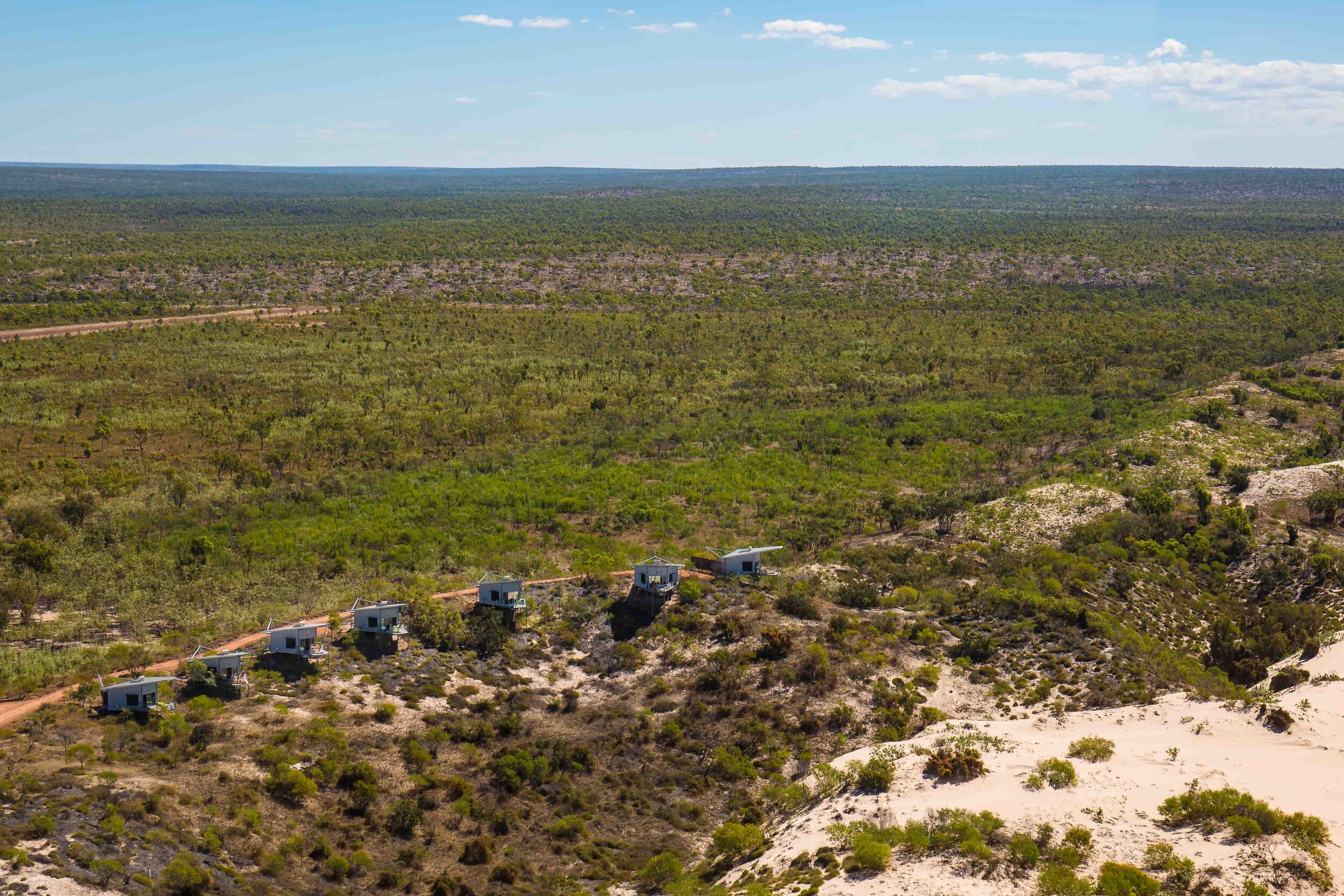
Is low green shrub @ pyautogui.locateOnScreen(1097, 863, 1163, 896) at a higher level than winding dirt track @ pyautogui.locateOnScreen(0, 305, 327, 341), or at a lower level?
lower

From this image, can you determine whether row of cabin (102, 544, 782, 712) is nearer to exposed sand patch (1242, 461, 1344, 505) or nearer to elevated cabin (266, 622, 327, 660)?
elevated cabin (266, 622, 327, 660)

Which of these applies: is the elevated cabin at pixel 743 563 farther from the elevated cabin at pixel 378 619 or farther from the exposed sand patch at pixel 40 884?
the exposed sand patch at pixel 40 884

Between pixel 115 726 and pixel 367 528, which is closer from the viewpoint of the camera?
pixel 115 726

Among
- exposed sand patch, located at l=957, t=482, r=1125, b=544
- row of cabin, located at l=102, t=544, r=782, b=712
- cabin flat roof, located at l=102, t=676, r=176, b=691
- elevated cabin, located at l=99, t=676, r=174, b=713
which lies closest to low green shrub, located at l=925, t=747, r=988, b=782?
row of cabin, located at l=102, t=544, r=782, b=712

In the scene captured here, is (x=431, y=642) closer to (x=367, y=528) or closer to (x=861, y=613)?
(x=367, y=528)

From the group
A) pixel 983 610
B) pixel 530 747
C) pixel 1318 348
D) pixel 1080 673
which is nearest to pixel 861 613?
pixel 983 610

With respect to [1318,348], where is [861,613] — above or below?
below
